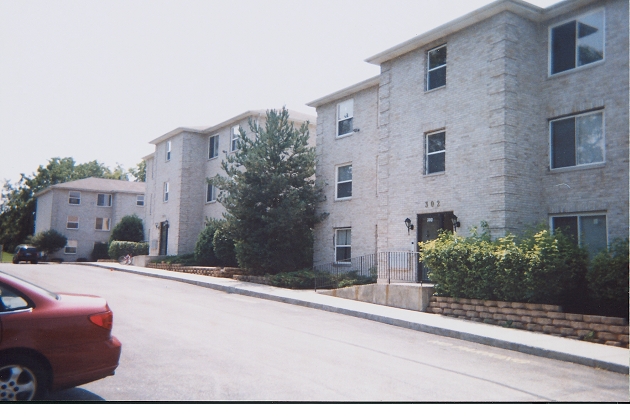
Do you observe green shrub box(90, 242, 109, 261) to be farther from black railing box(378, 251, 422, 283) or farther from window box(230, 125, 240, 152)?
black railing box(378, 251, 422, 283)

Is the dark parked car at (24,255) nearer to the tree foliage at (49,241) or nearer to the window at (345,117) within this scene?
the tree foliage at (49,241)

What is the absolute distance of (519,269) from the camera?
1205cm

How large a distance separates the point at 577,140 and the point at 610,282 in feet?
17.1

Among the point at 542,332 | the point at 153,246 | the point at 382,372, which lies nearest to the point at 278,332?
the point at 382,372

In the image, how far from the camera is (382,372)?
7238mm

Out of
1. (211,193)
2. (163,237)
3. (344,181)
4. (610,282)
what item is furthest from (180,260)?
(610,282)

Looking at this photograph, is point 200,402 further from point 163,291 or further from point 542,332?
point 163,291

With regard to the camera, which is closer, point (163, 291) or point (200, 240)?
point (163, 291)

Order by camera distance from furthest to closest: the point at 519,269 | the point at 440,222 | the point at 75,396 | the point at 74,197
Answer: the point at 74,197 → the point at 440,222 → the point at 519,269 → the point at 75,396

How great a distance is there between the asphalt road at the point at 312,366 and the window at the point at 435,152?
6.71 m

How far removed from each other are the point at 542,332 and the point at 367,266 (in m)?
9.45

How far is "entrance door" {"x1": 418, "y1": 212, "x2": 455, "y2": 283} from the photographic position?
16706 millimetres

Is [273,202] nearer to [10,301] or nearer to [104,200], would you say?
[10,301]

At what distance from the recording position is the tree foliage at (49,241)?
42150mm
